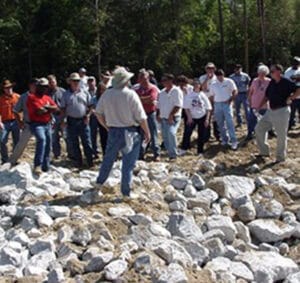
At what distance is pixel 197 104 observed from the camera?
40.6 feet

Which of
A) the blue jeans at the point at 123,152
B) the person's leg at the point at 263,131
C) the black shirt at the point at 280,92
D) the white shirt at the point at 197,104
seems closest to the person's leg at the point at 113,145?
the blue jeans at the point at 123,152

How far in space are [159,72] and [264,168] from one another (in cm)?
2992

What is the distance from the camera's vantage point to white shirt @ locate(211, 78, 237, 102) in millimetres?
12570

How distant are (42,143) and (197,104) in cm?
342

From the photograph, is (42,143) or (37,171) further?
(42,143)

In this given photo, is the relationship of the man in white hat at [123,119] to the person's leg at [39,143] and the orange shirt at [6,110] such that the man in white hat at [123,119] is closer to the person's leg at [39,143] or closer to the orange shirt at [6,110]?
the person's leg at [39,143]

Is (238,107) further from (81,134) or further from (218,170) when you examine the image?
(81,134)

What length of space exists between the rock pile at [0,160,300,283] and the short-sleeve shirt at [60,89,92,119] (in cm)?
136

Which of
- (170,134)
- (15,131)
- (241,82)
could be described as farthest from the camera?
(241,82)

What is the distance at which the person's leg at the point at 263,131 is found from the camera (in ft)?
37.4

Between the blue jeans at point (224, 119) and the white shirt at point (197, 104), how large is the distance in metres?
0.33

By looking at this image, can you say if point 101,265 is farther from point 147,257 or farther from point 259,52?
point 259,52

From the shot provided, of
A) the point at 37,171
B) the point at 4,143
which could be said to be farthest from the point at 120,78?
the point at 4,143

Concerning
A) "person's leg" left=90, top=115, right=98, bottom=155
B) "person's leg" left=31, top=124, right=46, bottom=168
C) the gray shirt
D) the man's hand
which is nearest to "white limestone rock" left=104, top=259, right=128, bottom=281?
"person's leg" left=31, top=124, right=46, bottom=168
